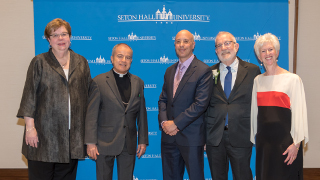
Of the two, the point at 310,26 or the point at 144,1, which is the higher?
the point at 144,1

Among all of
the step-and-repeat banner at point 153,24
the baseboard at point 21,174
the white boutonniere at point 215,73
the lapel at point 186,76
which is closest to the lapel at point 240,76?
the white boutonniere at point 215,73

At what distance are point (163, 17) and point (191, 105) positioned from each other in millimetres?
1532

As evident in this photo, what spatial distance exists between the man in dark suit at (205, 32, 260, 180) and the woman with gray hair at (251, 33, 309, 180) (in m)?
0.21

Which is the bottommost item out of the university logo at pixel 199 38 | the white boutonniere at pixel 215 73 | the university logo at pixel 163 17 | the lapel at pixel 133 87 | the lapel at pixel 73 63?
the lapel at pixel 133 87

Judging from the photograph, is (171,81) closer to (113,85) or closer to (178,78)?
(178,78)

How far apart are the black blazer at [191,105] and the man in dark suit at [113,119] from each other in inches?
15.8

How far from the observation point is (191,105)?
2660mm

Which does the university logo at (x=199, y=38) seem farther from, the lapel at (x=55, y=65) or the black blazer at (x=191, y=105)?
the lapel at (x=55, y=65)

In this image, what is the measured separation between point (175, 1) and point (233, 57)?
1314mm

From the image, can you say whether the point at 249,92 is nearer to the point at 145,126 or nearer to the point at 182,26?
the point at 145,126

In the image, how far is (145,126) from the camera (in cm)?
294

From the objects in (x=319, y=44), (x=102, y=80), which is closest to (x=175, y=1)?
(x=102, y=80)

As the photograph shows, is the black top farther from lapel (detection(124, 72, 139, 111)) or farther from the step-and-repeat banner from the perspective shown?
the step-and-repeat banner

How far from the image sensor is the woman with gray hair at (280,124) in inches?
91.7
